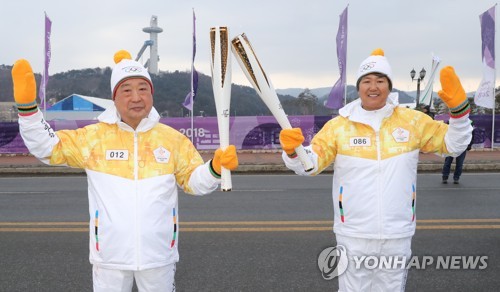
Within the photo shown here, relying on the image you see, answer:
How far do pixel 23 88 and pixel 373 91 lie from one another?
6.30 feet

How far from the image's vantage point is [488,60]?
1429 cm

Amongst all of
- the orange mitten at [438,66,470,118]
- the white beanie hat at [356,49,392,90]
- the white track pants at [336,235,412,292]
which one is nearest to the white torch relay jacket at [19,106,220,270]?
the white track pants at [336,235,412,292]

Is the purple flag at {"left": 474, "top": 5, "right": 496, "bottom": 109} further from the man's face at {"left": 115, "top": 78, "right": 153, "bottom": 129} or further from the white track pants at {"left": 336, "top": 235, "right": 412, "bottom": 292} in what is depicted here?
the man's face at {"left": 115, "top": 78, "right": 153, "bottom": 129}

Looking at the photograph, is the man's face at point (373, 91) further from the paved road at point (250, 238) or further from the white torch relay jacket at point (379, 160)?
the paved road at point (250, 238)

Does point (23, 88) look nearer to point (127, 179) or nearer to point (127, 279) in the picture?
point (127, 179)

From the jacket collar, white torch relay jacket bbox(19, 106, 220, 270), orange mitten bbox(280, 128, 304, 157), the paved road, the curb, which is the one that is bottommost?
the paved road

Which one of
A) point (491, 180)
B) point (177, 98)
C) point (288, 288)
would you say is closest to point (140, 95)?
point (288, 288)

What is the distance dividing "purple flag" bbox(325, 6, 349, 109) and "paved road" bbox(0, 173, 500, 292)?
7.22 meters

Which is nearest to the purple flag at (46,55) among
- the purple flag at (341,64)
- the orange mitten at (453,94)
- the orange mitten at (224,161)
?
the purple flag at (341,64)

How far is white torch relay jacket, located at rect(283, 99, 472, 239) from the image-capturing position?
Answer: 2629 millimetres

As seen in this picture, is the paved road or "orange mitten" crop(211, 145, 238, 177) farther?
the paved road

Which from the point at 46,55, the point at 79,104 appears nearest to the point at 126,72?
the point at 46,55

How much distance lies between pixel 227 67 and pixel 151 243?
1080 mm

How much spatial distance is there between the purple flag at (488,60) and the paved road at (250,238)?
23.1 ft
